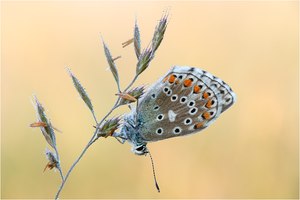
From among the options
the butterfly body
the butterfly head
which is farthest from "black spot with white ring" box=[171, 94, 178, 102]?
the butterfly head

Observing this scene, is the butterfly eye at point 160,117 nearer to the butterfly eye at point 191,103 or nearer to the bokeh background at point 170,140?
the butterfly eye at point 191,103

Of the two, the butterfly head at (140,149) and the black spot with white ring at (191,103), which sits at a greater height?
the black spot with white ring at (191,103)

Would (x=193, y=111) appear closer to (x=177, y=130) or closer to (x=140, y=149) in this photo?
(x=177, y=130)

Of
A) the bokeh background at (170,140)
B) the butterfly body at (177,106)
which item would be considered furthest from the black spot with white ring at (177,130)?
the bokeh background at (170,140)

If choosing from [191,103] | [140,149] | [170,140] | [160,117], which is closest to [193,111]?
[191,103]

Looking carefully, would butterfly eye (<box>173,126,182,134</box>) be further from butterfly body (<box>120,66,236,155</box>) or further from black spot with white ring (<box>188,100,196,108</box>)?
black spot with white ring (<box>188,100,196,108</box>)

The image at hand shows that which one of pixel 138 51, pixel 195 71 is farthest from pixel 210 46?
pixel 138 51

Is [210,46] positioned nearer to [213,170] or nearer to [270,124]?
[270,124]
